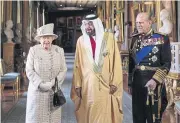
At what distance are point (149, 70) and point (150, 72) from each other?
26mm

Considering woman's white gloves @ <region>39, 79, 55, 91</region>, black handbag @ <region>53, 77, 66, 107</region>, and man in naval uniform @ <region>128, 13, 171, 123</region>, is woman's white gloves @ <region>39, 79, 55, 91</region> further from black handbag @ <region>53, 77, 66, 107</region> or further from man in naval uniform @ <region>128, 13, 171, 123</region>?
man in naval uniform @ <region>128, 13, 171, 123</region>

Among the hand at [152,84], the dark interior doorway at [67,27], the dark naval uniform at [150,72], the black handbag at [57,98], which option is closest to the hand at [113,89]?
the dark naval uniform at [150,72]

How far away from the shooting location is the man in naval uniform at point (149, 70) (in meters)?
4.00

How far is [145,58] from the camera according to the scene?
13.4 ft

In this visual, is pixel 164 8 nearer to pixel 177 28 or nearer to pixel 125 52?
pixel 177 28

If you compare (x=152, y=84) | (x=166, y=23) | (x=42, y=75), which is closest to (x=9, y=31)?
(x=166, y=23)

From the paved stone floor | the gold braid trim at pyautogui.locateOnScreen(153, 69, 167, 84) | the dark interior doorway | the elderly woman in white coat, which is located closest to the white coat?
the elderly woman in white coat

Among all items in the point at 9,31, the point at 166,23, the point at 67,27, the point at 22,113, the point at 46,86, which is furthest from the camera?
A: the point at 67,27

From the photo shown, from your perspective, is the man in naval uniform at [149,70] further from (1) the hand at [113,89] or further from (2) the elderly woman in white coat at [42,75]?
(2) the elderly woman in white coat at [42,75]

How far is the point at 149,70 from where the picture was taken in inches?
160

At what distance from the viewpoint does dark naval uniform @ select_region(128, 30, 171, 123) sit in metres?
4.02

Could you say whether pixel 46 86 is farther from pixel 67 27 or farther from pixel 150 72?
pixel 67 27

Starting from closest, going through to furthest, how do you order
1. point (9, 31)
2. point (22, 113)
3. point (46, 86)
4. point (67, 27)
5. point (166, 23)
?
point (46, 86) → point (22, 113) → point (166, 23) → point (9, 31) → point (67, 27)

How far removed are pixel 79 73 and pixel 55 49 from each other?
400 millimetres
